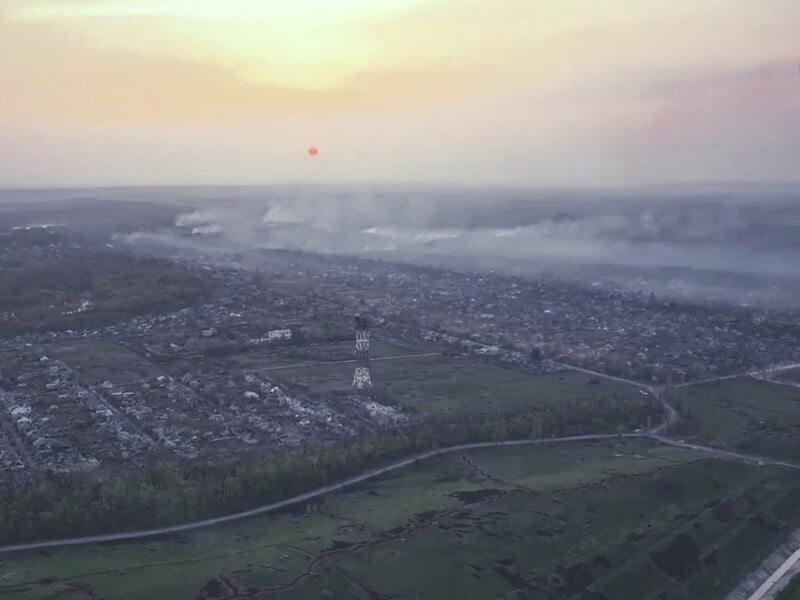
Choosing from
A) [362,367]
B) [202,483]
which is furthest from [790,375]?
[202,483]

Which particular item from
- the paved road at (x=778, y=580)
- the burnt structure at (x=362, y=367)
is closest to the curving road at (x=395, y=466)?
the paved road at (x=778, y=580)

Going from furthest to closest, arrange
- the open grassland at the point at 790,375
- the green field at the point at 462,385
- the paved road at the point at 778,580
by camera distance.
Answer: the open grassland at the point at 790,375 < the green field at the point at 462,385 < the paved road at the point at 778,580

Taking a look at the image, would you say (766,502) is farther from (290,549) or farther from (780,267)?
(780,267)

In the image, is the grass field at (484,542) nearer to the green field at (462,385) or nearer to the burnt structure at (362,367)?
the green field at (462,385)

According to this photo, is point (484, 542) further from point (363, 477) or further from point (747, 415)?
point (747, 415)

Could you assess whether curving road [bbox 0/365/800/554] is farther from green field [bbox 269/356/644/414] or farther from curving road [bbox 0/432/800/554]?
green field [bbox 269/356/644/414]

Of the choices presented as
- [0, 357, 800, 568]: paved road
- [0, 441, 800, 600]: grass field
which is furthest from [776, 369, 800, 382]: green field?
[0, 441, 800, 600]: grass field
